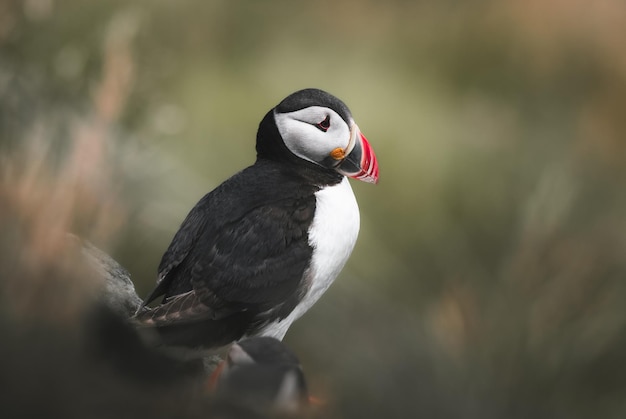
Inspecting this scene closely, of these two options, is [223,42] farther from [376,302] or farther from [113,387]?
[113,387]

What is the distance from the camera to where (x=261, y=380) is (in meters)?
1.76

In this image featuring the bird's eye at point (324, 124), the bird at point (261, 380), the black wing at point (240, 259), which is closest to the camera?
the bird at point (261, 380)

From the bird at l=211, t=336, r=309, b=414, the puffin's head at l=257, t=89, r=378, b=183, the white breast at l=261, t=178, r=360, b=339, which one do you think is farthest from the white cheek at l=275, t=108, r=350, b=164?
the bird at l=211, t=336, r=309, b=414

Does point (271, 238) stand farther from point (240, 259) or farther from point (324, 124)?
point (324, 124)

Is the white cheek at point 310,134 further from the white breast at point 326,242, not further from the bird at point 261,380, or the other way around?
the bird at point 261,380

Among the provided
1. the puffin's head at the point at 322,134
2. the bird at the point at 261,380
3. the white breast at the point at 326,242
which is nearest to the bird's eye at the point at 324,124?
the puffin's head at the point at 322,134

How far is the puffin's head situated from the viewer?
238 cm

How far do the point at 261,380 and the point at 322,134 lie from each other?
0.82 m

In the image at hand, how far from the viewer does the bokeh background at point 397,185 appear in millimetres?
1979

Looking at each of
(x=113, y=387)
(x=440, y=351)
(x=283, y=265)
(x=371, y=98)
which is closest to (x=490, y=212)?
(x=371, y=98)

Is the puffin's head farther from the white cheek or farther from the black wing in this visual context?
the black wing

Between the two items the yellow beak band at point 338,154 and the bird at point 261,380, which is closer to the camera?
the bird at point 261,380

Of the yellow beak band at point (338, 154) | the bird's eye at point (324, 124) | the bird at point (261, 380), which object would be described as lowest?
the bird at point (261, 380)

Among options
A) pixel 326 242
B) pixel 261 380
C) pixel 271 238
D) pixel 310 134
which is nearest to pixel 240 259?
pixel 271 238
